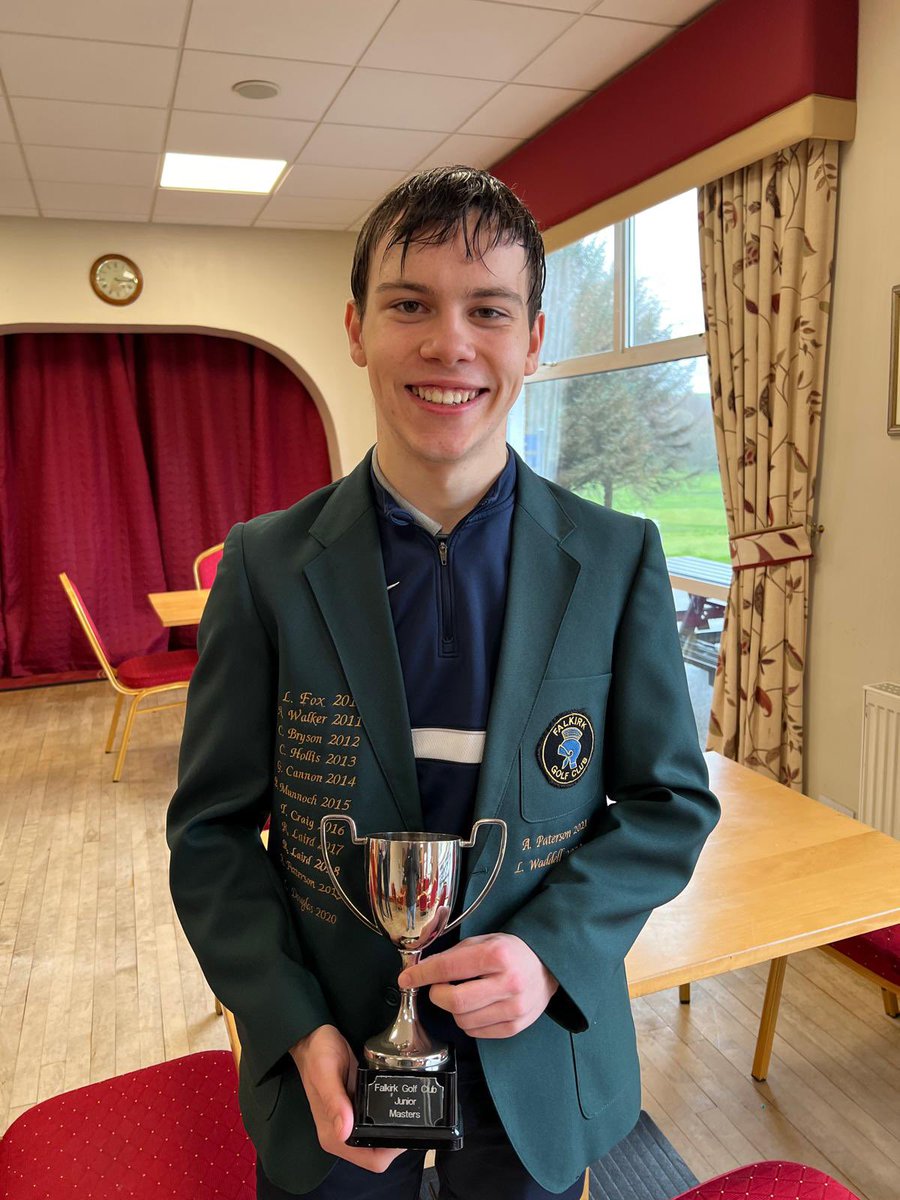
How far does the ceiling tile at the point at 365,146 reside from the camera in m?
4.07

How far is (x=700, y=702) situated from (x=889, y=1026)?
5.94ft

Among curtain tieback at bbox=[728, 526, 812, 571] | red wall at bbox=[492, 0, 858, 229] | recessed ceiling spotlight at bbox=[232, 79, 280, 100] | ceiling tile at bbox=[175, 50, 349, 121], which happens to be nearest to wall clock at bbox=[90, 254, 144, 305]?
ceiling tile at bbox=[175, 50, 349, 121]

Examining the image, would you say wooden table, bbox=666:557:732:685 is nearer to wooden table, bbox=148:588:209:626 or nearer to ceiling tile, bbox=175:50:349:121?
wooden table, bbox=148:588:209:626

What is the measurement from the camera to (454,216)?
92cm

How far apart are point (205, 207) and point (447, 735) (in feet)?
16.4

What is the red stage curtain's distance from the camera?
613 centimetres

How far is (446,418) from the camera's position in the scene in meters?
0.94

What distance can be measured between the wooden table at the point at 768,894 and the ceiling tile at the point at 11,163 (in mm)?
4028

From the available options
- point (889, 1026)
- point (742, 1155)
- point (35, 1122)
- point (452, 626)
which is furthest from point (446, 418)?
point (889, 1026)

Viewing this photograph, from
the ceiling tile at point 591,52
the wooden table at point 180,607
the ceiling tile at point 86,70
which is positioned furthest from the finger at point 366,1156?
the wooden table at point 180,607

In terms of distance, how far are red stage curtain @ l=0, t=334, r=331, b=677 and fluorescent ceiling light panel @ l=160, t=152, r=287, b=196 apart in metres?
1.66

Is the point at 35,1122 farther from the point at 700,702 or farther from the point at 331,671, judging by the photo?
the point at 700,702

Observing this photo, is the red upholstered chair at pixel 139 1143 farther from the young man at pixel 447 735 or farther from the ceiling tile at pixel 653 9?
the ceiling tile at pixel 653 9

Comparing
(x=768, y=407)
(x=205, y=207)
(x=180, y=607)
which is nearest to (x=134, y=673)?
(x=180, y=607)
